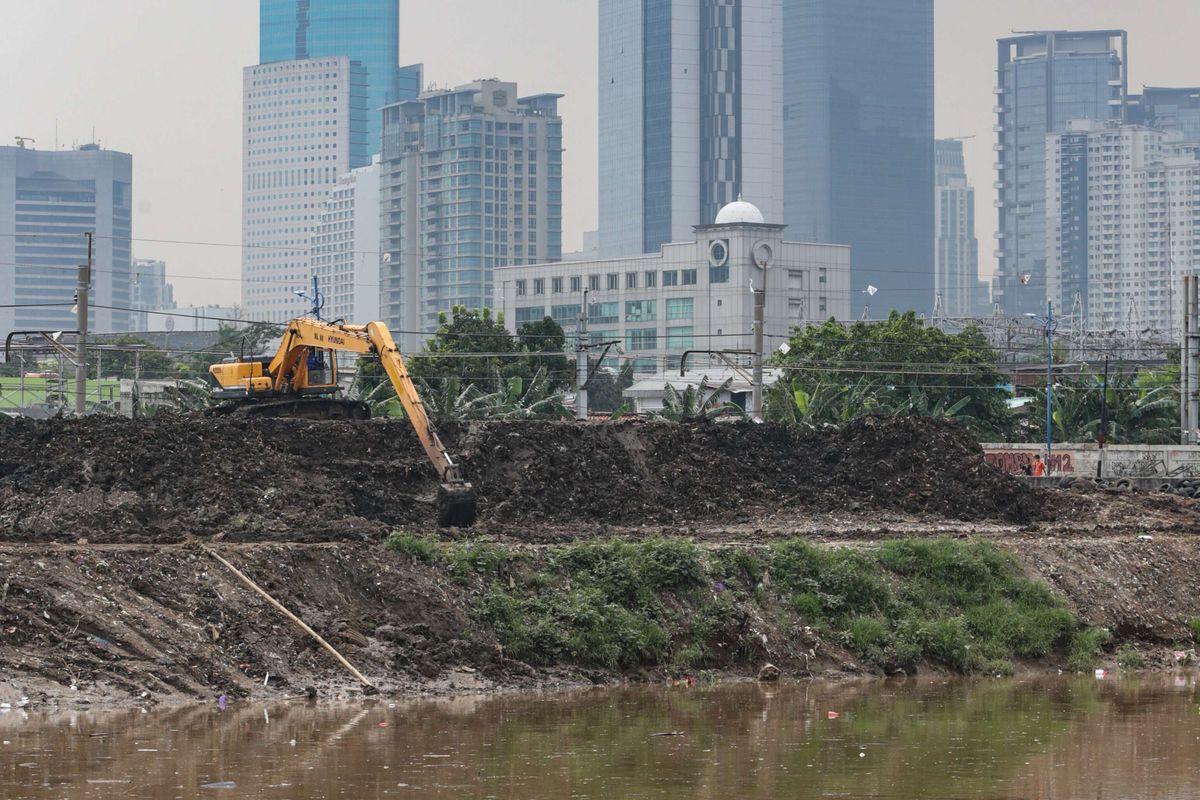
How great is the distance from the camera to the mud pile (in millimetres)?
31562

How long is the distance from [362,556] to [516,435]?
12.7 m

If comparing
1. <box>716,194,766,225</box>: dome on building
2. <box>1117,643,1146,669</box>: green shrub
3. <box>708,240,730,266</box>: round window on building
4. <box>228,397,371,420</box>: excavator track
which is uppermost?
<box>716,194,766,225</box>: dome on building

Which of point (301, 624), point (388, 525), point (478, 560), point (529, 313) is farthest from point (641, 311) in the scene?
point (301, 624)

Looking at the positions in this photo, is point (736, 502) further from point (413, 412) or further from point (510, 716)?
point (510, 716)

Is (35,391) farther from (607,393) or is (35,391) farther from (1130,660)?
(1130,660)

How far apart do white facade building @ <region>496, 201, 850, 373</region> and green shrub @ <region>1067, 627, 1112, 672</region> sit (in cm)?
14549

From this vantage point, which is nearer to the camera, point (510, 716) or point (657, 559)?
point (510, 716)

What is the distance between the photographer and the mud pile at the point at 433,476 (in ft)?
104

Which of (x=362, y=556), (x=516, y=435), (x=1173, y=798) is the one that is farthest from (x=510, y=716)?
(x=516, y=435)

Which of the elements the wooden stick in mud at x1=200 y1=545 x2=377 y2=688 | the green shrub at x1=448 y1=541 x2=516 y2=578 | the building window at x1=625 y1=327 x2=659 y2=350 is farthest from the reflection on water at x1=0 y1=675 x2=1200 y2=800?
the building window at x1=625 y1=327 x2=659 y2=350

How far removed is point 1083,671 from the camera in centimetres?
2911

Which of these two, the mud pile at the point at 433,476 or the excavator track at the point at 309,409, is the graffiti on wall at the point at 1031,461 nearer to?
the mud pile at the point at 433,476

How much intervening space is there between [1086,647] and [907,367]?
201ft

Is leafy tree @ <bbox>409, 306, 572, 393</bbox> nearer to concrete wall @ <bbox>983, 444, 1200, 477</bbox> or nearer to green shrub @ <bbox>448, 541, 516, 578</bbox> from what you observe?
concrete wall @ <bbox>983, 444, 1200, 477</bbox>
